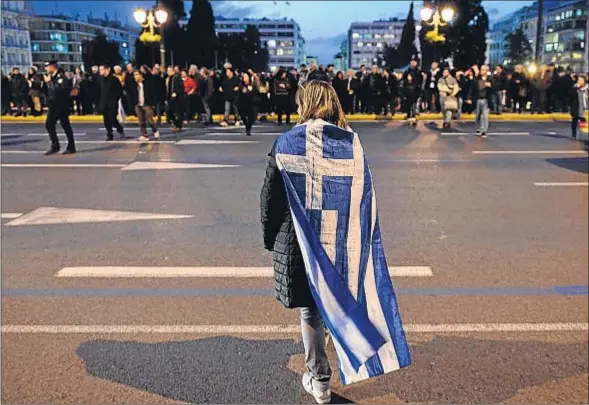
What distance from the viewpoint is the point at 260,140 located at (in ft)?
52.1

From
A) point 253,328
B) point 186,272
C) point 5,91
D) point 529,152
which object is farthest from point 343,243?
point 5,91

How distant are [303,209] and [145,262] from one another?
350cm

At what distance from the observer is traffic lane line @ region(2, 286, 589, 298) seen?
17.2 feet

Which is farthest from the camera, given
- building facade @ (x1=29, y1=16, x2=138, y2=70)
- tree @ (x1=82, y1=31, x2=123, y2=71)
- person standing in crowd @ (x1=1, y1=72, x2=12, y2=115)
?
tree @ (x1=82, y1=31, x2=123, y2=71)

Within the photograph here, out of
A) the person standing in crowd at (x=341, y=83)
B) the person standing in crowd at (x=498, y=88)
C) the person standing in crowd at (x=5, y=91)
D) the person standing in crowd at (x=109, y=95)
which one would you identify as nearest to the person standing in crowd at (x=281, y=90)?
the person standing in crowd at (x=341, y=83)

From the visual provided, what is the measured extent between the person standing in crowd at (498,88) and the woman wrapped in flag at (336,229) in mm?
16305

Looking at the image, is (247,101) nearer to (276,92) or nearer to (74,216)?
(276,92)

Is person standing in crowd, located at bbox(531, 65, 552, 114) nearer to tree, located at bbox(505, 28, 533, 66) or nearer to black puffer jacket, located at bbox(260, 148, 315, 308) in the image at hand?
black puffer jacket, located at bbox(260, 148, 315, 308)

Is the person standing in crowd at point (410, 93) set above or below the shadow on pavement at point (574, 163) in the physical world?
above

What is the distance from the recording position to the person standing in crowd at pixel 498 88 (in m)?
19.6

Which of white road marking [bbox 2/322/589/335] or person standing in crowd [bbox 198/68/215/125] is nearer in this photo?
white road marking [bbox 2/322/589/335]

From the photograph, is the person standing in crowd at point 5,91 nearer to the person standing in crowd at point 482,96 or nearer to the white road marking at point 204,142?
the white road marking at point 204,142

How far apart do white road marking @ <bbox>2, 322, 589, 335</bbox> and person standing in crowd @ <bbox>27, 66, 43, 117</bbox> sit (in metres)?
19.3

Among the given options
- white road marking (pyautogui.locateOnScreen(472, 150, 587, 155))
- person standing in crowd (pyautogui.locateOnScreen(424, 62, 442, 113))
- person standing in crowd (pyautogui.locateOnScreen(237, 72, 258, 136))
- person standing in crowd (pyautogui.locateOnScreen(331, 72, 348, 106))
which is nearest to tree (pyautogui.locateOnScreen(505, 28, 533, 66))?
person standing in crowd (pyautogui.locateOnScreen(424, 62, 442, 113))
